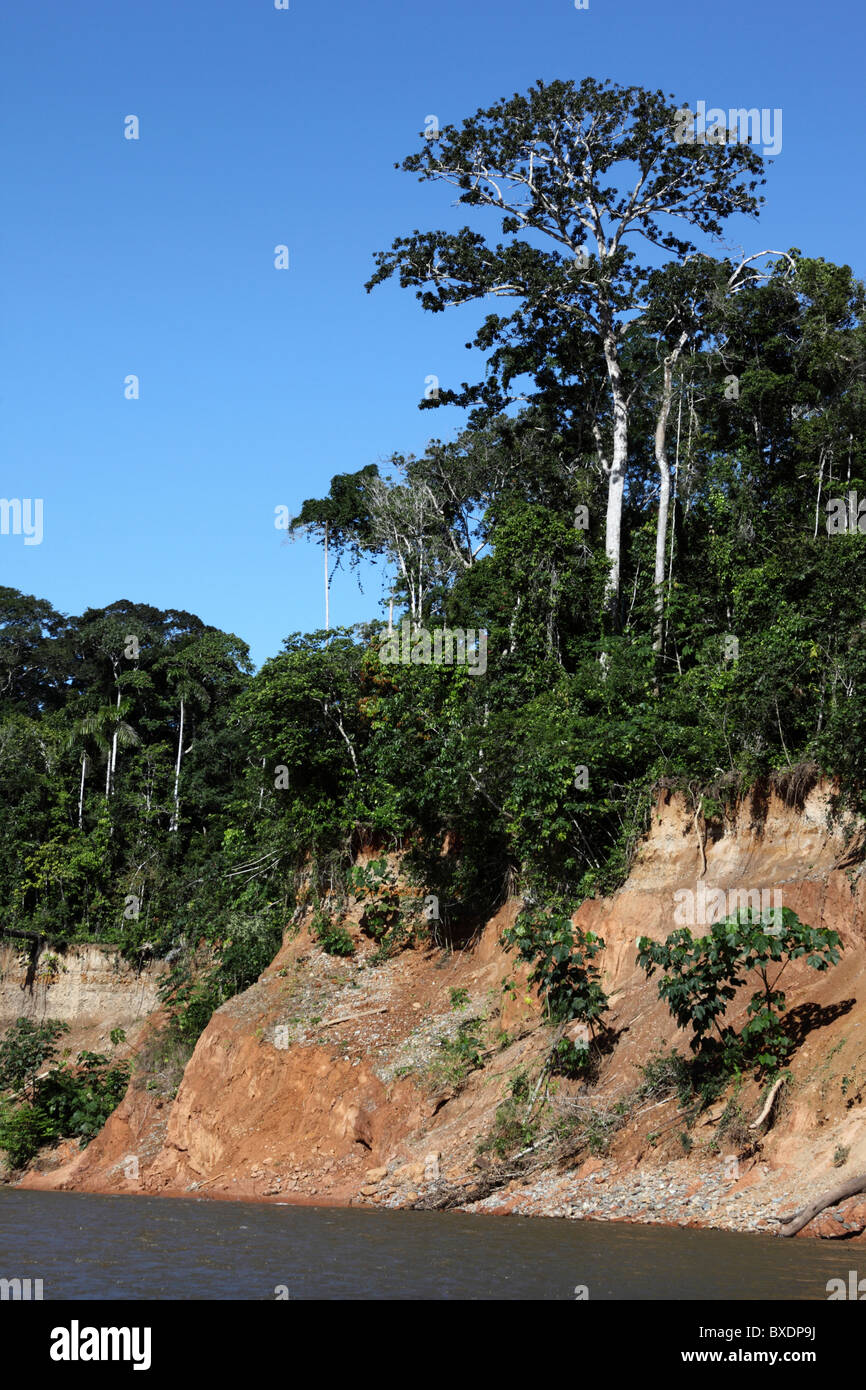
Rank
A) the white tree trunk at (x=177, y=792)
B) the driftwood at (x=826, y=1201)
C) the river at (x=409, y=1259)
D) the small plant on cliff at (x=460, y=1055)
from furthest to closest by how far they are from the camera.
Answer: the white tree trunk at (x=177, y=792), the small plant on cliff at (x=460, y=1055), the driftwood at (x=826, y=1201), the river at (x=409, y=1259)

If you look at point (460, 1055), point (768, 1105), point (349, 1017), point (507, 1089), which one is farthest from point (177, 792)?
point (768, 1105)

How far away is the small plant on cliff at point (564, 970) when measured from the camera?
18.0 meters

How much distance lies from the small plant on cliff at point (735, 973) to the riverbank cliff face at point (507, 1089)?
0.38 metres

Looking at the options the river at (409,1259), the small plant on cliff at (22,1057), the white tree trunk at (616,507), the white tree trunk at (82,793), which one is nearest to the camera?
the river at (409,1259)

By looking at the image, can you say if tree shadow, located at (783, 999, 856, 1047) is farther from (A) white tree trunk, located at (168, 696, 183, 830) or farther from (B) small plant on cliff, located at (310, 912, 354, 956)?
(A) white tree trunk, located at (168, 696, 183, 830)

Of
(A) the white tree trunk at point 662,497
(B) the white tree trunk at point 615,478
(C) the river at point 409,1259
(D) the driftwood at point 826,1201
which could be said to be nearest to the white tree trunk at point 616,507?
(B) the white tree trunk at point 615,478

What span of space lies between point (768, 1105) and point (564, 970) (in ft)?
13.5

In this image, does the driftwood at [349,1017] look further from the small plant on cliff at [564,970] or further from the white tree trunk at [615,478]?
the white tree trunk at [615,478]

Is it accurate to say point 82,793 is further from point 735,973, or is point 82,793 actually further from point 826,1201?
point 826,1201

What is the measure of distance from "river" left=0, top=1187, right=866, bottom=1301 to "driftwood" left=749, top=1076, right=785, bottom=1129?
1.74 metres

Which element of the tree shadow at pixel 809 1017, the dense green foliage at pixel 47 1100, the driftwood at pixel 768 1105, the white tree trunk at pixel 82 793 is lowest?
the dense green foliage at pixel 47 1100

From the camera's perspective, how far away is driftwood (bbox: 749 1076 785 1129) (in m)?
14.7

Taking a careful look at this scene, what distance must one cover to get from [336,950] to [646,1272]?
1333cm

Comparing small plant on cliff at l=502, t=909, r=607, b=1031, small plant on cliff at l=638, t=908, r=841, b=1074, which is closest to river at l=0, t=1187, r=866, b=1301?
small plant on cliff at l=638, t=908, r=841, b=1074
